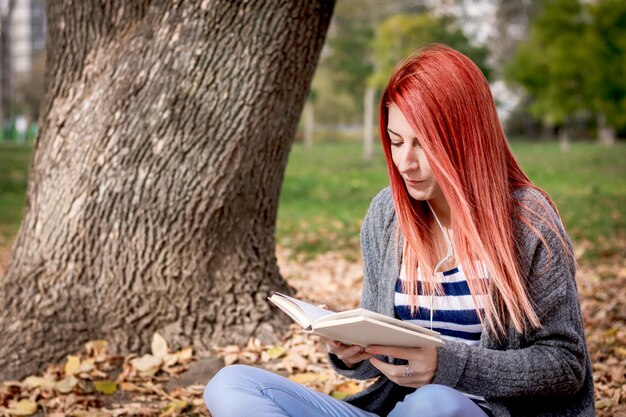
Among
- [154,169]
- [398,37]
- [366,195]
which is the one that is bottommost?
[366,195]

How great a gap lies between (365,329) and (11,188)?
12.7 meters

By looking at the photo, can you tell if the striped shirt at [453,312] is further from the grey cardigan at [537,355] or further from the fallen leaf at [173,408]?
the fallen leaf at [173,408]

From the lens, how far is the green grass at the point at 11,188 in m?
10.8

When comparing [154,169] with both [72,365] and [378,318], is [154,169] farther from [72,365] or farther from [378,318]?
[378,318]

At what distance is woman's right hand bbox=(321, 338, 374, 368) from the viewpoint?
228cm

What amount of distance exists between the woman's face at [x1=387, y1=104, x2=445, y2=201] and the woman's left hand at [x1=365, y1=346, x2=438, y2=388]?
1.64ft

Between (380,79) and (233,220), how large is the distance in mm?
16009

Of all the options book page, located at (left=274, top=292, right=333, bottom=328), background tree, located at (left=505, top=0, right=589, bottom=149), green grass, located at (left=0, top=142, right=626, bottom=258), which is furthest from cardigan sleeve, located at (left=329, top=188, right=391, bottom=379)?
background tree, located at (left=505, top=0, right=589, bottom=149)

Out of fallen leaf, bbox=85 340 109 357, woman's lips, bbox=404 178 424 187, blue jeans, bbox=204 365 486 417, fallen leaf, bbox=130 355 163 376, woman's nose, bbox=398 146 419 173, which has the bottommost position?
fallen leaf, bbox=130 355 163 376

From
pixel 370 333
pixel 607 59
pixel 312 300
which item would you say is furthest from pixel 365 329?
pixel 607 59

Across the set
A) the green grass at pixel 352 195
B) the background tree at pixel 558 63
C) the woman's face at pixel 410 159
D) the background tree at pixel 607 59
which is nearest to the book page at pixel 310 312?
the woman's face at pixel 410 159

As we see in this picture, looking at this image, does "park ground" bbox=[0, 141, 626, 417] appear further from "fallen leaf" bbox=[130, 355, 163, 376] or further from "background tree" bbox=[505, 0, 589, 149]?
"background tree" bbox=[505, 0, 589, 149]

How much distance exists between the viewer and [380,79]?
19.8 m

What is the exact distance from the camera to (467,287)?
Result: 2332 mm
